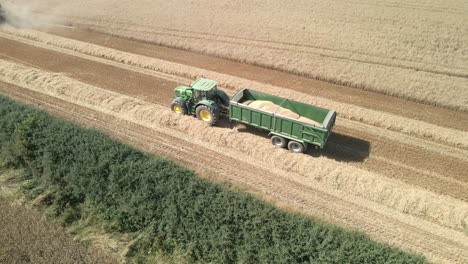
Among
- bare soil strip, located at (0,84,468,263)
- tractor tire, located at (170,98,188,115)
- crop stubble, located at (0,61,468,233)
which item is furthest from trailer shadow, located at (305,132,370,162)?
tractor tire, located at (170,98,188,115)

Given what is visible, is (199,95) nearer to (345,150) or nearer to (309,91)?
(309,91)

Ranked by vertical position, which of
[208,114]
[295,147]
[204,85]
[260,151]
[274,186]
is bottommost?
[274,186]

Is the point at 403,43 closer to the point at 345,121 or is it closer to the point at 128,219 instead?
the point at 345,121

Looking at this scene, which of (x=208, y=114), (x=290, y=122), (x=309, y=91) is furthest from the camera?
(x=309, y=91)

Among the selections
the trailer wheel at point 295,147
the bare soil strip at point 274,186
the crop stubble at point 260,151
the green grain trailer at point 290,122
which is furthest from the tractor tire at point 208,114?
the trailer wheel at point 295,147

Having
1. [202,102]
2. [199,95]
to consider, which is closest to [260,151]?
[202,102]

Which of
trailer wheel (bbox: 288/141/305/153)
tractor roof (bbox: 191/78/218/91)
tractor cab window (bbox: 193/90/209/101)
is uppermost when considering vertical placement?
tractor roof (bbox: 191/78/218/91)

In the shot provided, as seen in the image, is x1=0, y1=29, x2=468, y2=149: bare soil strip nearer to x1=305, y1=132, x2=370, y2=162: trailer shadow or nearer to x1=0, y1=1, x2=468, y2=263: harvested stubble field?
x1=0, y1=1, x2=468, y2=263: harvested stubble field

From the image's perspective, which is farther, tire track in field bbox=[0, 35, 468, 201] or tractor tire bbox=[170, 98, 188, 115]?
tractor tire bbox=[170, 98, 188, 115]
